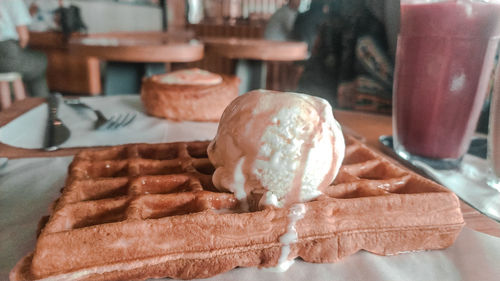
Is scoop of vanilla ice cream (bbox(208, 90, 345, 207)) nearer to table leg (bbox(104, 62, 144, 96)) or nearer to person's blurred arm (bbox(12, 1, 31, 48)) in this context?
table leg (bbox(104, 62, 144, 96))

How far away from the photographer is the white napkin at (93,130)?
1117 millimetres

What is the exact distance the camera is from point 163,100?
1.39 meters

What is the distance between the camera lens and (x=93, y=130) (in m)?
1.24

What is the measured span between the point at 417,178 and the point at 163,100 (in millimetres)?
993

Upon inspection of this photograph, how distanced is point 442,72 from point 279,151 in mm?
536

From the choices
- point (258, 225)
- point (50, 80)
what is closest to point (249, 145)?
point (258, 225)

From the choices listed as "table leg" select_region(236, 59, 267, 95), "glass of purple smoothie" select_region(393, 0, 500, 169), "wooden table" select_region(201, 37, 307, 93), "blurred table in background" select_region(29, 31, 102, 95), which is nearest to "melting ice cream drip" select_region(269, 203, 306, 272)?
"glass of purple smoothie" select_region(393, 0, 500, 169)

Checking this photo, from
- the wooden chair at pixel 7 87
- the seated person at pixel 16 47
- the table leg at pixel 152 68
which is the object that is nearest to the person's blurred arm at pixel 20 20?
the seated person at pixel 16 47

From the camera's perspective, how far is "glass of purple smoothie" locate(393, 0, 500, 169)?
82 centimetres

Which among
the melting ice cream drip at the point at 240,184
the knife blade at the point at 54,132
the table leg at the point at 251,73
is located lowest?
the table leg at the point at 251,73

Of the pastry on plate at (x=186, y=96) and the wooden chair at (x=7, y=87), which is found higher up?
the pastry on plate at (x=186, y=96)

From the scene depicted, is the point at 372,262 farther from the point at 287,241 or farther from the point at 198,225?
the point at 198,225

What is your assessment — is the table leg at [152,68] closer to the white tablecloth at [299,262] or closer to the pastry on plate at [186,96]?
the pastry on plate at [186,96]

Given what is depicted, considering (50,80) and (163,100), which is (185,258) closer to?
(163,100)
